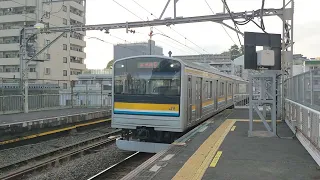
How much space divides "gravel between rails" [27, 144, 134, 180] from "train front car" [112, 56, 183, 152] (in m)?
1.00

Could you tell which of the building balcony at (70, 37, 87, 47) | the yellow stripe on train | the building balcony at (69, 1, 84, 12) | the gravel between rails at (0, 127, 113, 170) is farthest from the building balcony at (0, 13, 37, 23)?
the yellow stripe on train

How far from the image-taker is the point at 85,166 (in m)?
9.93

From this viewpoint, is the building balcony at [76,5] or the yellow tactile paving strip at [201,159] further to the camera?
the building balcony at [76,5]

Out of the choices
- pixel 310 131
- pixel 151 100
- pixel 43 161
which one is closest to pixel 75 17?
pixel 43 161

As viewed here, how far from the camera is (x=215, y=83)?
49.2 ft

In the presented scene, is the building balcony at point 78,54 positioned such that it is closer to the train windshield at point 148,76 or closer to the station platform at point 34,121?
the station platform at point 34,121

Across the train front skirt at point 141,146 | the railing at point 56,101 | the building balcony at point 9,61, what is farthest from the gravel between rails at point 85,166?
the building balcony at point 9,61

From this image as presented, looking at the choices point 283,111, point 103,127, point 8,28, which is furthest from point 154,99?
point 8,28

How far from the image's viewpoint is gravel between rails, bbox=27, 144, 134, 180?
882 cm

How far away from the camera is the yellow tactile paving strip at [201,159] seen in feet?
18.7

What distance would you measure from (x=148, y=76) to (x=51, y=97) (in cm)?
1297

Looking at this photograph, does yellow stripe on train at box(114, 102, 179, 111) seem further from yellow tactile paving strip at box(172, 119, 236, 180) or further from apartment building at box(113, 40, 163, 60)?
apartment building at box(113, 40, 163, 60)

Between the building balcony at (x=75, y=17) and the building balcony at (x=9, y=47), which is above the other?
the building balcony at (x=75, y=17)

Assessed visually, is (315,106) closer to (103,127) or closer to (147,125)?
(147,125)
